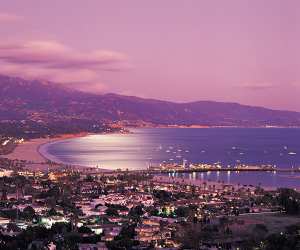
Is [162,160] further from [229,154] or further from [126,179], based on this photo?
[126,179]

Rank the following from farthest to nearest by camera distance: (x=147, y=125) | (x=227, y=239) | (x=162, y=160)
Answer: (x=147, y=125) → (x=162, y=160) → (x=227, y=239)

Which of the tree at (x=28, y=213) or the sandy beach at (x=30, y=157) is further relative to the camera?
the sandy beach at (x=30, y=157)

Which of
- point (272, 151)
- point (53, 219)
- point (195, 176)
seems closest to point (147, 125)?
point (272, 151)

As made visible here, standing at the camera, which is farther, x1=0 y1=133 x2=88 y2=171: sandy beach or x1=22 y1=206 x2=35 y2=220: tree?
x1=0 y1=133 x2=88 y2=171: sandy beach

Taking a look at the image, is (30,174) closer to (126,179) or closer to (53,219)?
(126,179)

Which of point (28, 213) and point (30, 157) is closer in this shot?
point (28, 213)

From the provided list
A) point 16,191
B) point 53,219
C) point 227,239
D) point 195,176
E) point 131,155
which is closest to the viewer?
point 227,239

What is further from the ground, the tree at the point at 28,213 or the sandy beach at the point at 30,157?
the sandy beach at the point at 30,157

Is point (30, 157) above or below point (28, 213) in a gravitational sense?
above

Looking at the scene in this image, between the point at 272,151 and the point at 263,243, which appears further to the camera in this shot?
the point at 272,151

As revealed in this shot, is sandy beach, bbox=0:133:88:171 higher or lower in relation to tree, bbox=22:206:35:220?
higher
